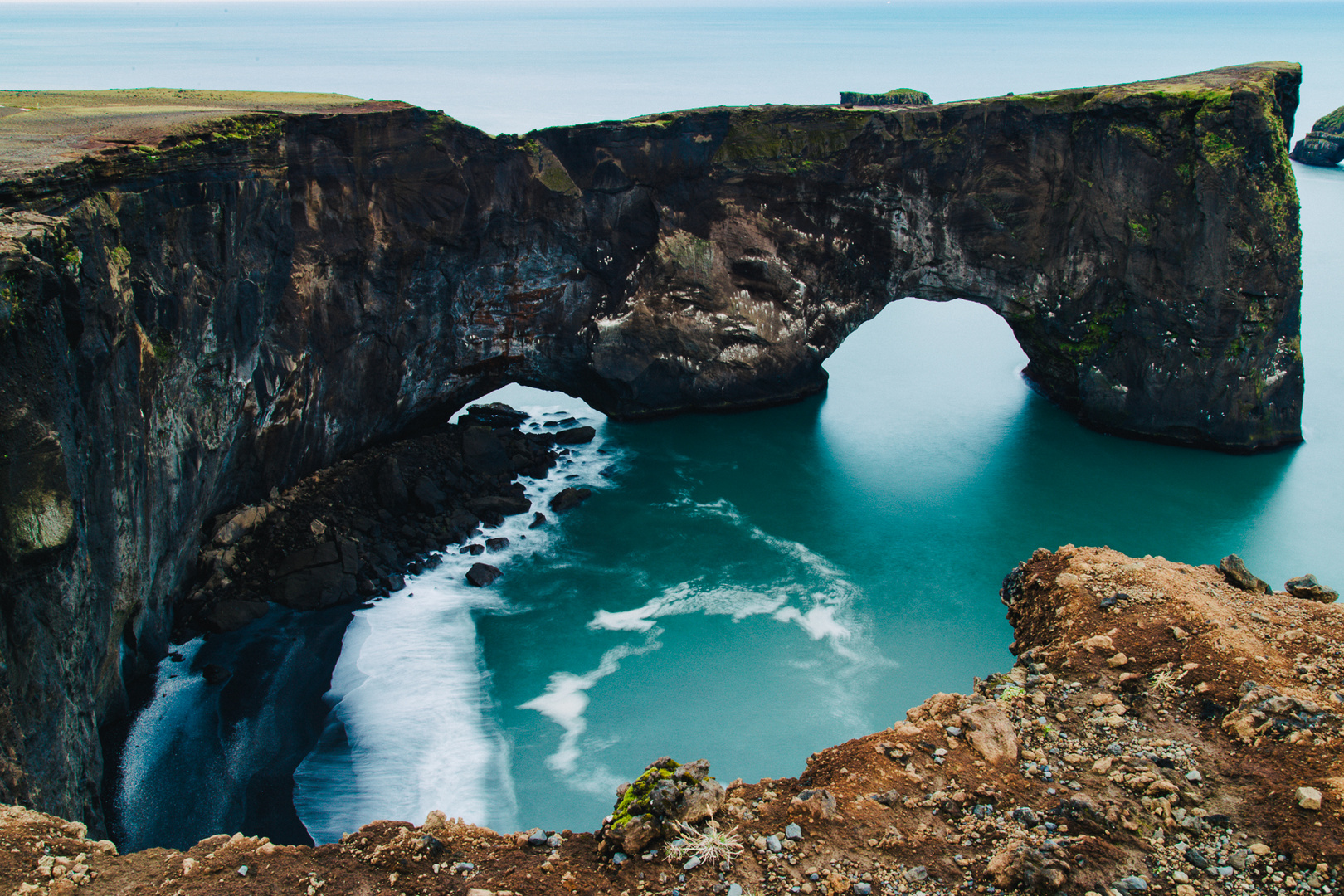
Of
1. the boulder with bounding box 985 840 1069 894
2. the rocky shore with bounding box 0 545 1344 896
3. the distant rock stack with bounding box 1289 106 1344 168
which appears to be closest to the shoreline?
the rocky shore with bounding box 0 545 1344 896

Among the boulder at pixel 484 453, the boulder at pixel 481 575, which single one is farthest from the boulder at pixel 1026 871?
the boulder at pixel 484 453

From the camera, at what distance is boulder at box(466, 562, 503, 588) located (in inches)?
1008

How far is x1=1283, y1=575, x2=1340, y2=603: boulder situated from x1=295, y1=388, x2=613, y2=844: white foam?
14.0m

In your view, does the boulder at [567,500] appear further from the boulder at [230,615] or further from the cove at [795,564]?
the boulder at [230,615]

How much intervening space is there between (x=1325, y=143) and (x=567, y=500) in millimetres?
78809

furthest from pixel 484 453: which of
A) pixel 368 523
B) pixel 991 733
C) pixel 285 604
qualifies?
pixel 991 733

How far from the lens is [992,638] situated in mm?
23156

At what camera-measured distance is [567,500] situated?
29547 millimetres

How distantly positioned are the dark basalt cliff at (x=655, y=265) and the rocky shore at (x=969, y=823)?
9626 millimetres

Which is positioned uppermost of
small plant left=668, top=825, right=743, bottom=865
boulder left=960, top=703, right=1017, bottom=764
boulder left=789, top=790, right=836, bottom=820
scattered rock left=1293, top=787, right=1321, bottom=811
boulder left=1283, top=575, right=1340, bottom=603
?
boulder left=1283, top=575, right=1340, bottom=603

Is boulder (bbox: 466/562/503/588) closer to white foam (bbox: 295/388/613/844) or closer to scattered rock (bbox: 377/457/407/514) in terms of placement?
white foam (bbox: 295/388/613/844)

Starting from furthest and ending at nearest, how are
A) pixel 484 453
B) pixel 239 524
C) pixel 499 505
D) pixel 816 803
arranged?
1. pixel 484 453
2. pixel 499 505
3. pixel 239 524
4. pixel 816 803

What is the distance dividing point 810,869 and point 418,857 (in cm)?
418

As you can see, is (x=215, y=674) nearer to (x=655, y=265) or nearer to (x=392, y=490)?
(x=392, y=490)
